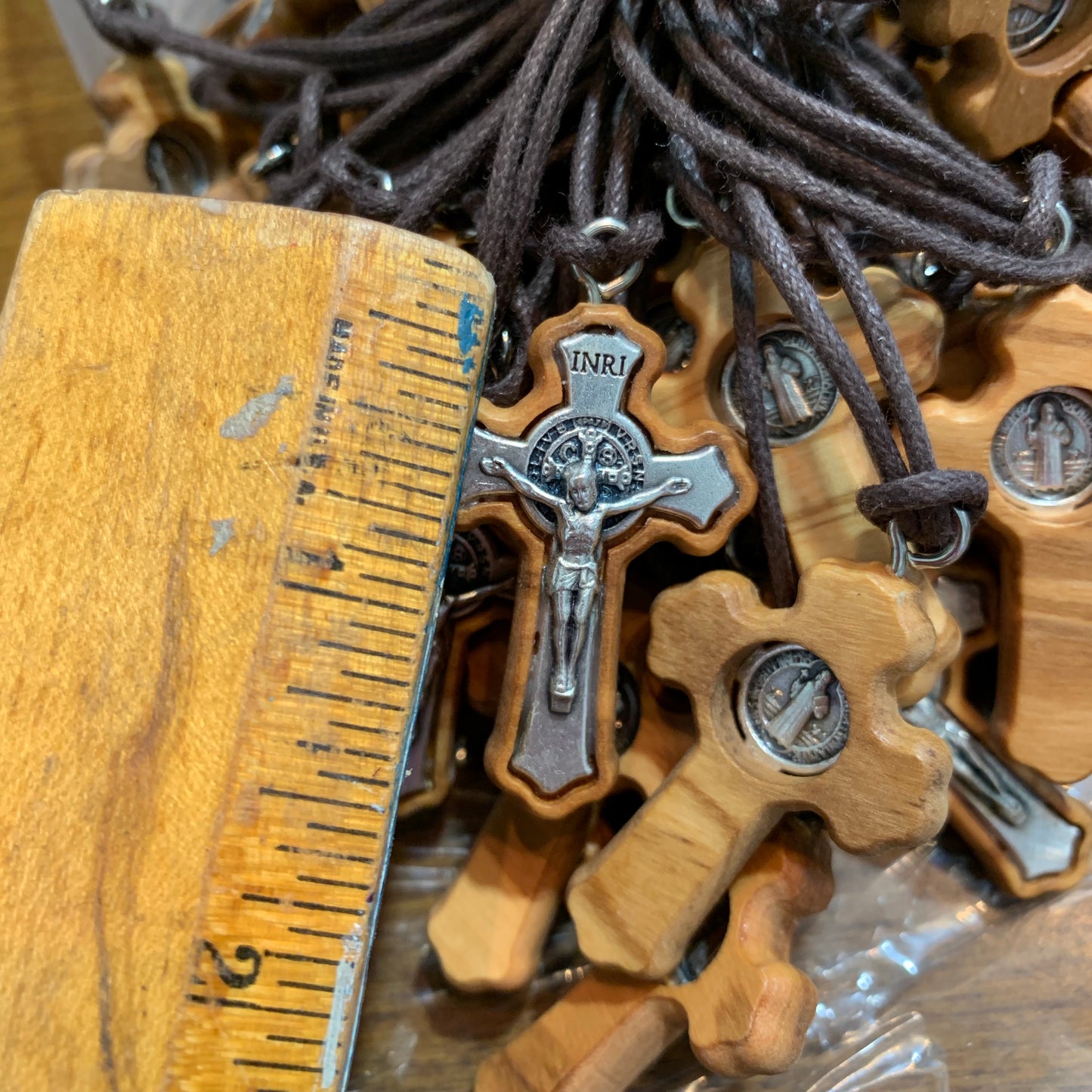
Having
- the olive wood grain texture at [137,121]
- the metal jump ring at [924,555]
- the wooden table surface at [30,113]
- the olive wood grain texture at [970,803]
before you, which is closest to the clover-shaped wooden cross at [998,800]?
the olive wood grain texture at [970,803]

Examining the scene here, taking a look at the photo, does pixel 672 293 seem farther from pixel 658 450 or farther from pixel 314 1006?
pixel 314 1006

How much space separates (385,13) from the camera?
803 millimetres

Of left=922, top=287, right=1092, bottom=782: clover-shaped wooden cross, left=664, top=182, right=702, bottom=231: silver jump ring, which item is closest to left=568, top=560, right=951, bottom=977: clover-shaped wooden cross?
left=922, top=287, right=1092, bottom=782: clover-shaped wooden cross

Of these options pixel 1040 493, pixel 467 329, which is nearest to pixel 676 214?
pixel 467 329

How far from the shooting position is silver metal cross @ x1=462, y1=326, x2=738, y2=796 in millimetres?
636

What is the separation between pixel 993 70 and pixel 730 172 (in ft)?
0.69

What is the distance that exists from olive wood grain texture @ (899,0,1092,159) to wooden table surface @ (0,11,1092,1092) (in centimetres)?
57

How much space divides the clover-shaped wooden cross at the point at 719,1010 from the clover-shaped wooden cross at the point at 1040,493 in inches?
7.4

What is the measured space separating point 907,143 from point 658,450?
26 centimetres

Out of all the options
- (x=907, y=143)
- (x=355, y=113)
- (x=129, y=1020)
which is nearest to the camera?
(x=129, y=1020)

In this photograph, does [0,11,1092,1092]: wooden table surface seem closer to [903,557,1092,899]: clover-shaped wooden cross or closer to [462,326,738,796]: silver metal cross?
[903,557,1092,899]: clover-shaped wooden cross

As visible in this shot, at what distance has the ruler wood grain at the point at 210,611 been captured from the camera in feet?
1.62

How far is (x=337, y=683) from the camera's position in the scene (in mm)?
522

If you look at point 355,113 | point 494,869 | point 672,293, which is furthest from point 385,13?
point 494,869
